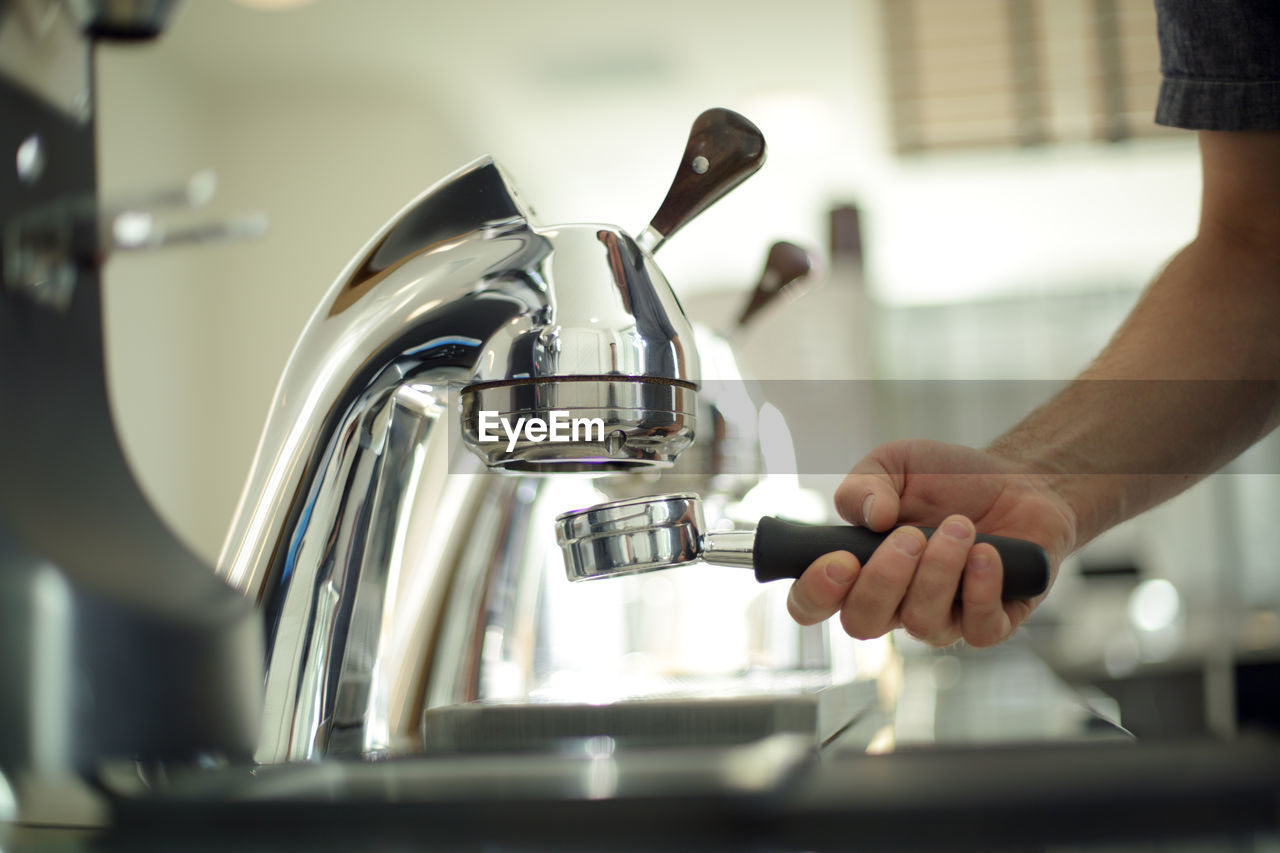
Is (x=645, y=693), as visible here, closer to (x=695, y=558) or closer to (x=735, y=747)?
(x=695, y=558)

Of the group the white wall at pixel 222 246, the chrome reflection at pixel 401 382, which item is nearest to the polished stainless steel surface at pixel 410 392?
the chrome reflection at pixel 401 382

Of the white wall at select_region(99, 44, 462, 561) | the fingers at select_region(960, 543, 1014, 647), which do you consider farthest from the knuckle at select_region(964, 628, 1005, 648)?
the white wall at select_region(99, 44, 462, 561)

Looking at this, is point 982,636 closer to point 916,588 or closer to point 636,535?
point 916,588

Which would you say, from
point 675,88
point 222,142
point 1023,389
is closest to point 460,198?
point 1023,389

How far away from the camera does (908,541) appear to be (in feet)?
1.28

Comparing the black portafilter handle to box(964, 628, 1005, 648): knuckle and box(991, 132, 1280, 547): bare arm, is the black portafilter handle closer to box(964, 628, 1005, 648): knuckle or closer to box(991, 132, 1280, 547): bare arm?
box(964, 628, 1005, 648): knuckle

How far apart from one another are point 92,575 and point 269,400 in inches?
4.2

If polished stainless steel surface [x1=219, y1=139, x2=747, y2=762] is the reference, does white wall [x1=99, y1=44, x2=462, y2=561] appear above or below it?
above

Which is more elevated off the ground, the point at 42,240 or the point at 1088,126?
the point at 1088,126

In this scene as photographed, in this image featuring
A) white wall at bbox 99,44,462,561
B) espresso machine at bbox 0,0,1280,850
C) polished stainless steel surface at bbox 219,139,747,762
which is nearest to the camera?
espresso machine at bbox 0,0,1280,850

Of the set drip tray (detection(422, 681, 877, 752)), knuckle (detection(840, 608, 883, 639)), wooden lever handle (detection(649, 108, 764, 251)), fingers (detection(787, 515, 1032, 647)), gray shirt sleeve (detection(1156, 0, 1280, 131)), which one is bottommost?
drip tray (detection(422, 681, 877, 752))

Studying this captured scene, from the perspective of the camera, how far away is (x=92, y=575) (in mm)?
290

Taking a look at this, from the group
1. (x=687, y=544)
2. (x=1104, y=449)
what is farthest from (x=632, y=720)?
(x=1104, y=449)

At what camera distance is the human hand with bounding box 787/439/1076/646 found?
0.38 m
